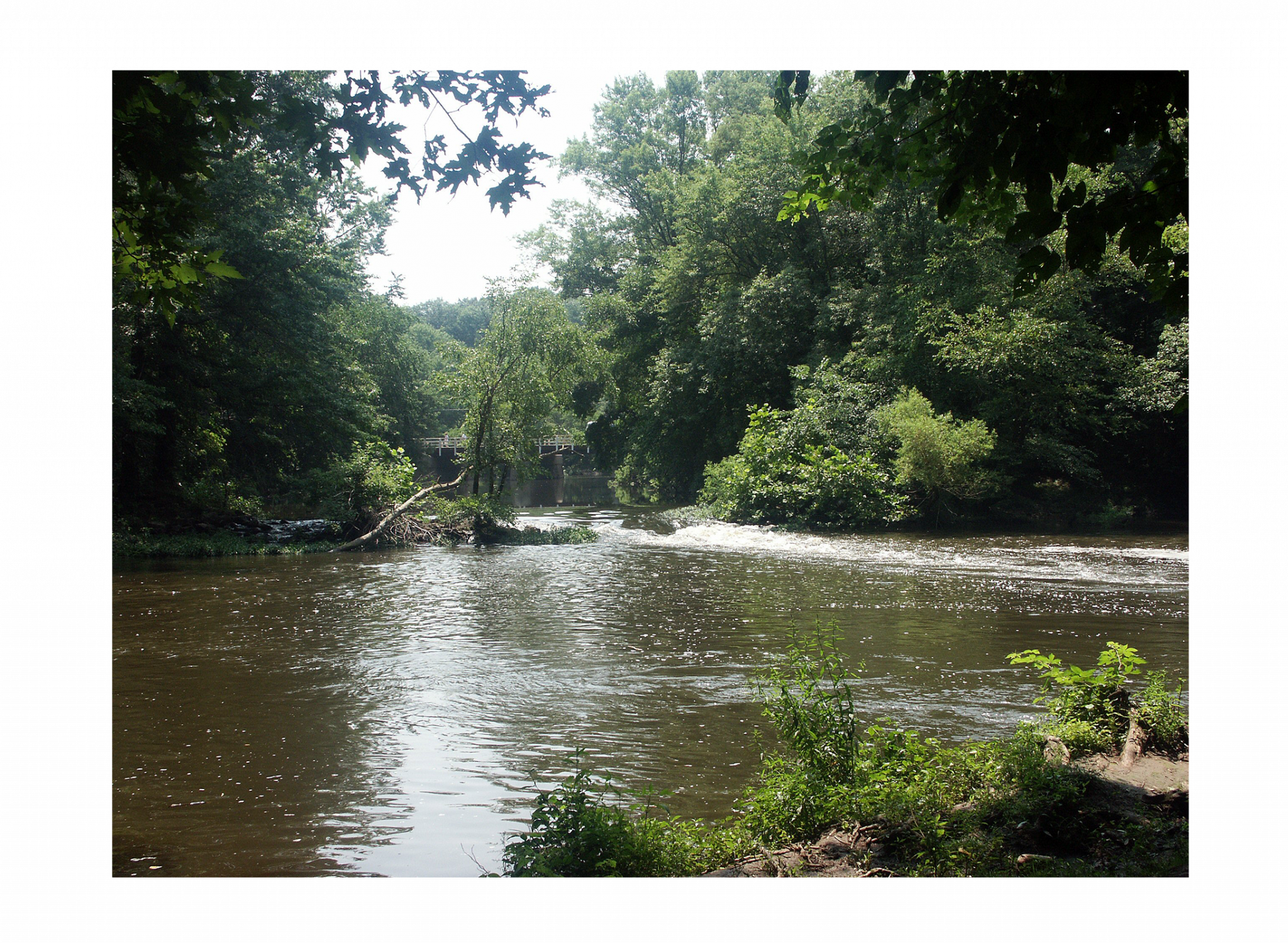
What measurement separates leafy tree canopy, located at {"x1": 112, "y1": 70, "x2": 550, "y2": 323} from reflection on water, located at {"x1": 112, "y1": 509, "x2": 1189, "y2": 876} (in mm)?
2829

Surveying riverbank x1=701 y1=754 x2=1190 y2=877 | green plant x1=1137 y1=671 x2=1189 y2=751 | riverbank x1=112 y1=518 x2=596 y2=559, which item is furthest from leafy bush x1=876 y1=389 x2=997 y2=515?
riverbank x1=701 y1=754 x2=1190 y2=877

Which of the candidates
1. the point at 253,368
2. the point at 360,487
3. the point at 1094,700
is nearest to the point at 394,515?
the point at 360,487

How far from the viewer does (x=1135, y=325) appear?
25.7 meters

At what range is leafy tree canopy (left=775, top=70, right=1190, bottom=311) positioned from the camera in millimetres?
3695

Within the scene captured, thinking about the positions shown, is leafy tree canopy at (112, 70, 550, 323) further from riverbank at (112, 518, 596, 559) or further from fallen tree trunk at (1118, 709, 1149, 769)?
riverbank at (112, 518, 596, 559)

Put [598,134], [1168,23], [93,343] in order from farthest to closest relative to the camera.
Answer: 1. [598,134]
2. [1168,23]
3. [93,343]

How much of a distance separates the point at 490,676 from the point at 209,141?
484 centimetres

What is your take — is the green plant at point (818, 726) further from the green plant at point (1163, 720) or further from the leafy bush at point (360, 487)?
the leafy bush at point (360, 487)

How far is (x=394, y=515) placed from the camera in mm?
21156

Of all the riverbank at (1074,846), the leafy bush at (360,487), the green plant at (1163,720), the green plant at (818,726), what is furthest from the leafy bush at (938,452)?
the riverbank at (1074,846)

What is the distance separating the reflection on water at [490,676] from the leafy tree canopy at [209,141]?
2.83m
